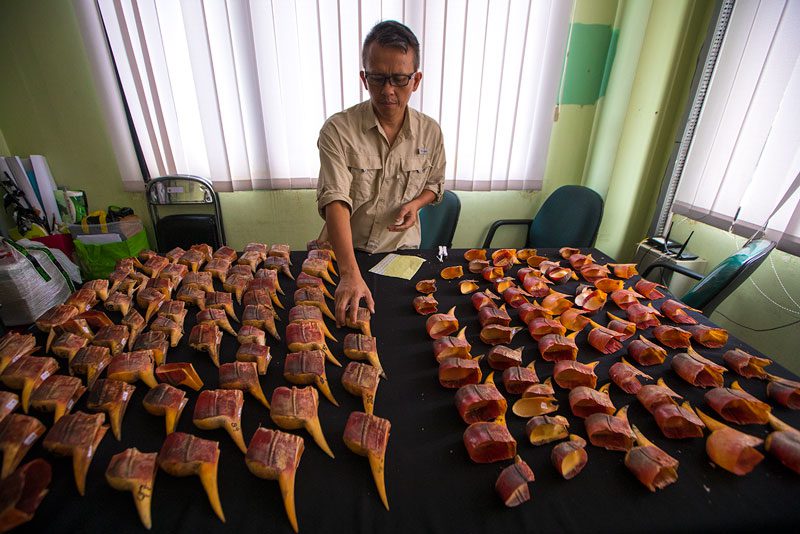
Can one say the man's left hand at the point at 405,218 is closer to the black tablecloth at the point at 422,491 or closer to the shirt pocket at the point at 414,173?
the shirt pocket at the point at 414,173

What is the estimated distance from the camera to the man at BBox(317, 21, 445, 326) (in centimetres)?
136

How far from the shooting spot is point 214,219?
2637 millimetres

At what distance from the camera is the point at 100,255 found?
2.43 metres

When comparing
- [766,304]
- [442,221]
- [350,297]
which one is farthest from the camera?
[442,221]

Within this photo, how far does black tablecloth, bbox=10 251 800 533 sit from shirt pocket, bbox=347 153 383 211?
1.17 metres

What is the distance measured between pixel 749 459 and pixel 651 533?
0.33 metres

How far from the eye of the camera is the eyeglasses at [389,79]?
1.41m

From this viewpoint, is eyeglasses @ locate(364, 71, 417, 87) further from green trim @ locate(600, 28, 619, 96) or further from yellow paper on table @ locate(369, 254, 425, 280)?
green trim @ locate(600, 28, 619, 96)

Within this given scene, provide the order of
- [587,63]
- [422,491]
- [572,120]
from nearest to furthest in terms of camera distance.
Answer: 1. [422,491]
2. [587,63]
3. [572,120]

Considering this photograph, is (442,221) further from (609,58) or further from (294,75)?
(609,58)

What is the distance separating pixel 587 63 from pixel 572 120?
0.42 metres

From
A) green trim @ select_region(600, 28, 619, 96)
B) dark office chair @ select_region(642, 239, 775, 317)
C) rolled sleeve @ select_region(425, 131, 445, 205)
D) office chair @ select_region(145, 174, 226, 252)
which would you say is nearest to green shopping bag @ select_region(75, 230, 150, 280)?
office chair @ select_region(145, 174, 226, 252)

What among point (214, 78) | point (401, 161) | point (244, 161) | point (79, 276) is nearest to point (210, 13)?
point (214, 78)

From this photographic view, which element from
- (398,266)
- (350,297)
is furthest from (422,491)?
(398,266)
